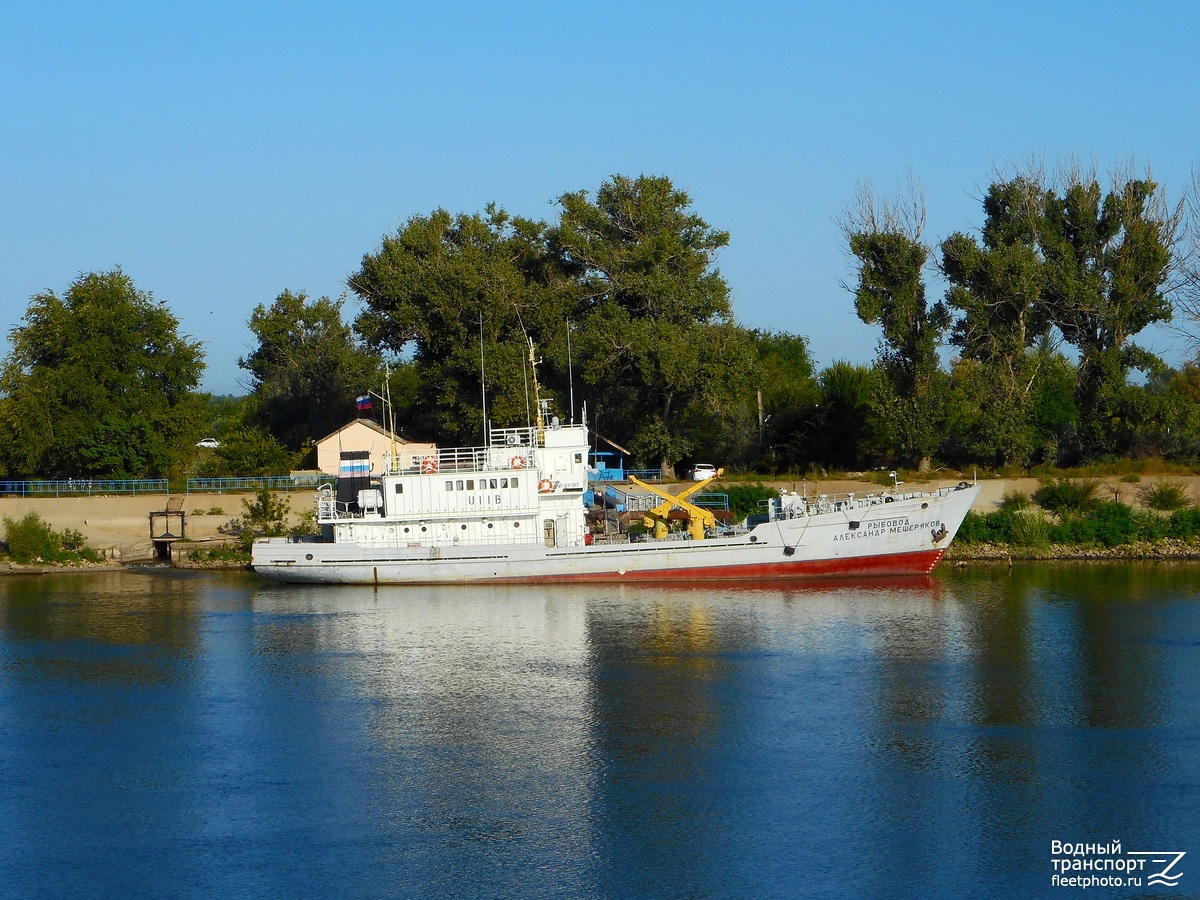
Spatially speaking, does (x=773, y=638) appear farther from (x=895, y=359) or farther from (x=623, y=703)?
(x=895, y=359)

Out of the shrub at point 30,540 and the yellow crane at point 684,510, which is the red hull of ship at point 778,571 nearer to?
the yellow crane at point 684,510

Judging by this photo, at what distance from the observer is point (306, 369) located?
240ft

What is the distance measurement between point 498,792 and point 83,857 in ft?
21.0

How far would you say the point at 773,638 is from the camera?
31.6 metres

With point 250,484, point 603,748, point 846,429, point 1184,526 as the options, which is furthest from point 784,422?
point 603,748

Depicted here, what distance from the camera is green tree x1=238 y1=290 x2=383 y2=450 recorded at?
70.9 metres

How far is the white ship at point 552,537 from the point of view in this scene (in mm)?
A: 40719

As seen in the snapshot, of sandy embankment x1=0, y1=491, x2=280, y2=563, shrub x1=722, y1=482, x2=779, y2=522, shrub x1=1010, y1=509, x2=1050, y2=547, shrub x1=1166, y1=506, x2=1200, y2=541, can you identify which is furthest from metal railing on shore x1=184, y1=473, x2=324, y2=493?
shrub x1=1166, y1=506, x2=1200, y2=541

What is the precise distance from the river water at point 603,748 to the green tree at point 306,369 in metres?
34.9

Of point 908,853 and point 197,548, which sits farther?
point 197,548

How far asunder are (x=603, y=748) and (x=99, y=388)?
43.3m

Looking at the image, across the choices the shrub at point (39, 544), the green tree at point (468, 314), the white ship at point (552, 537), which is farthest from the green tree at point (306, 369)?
the white ship at point (552, 537)

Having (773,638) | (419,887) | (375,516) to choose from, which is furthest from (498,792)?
(375,516)

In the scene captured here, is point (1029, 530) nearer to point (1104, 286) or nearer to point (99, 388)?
point (1104, 286)
